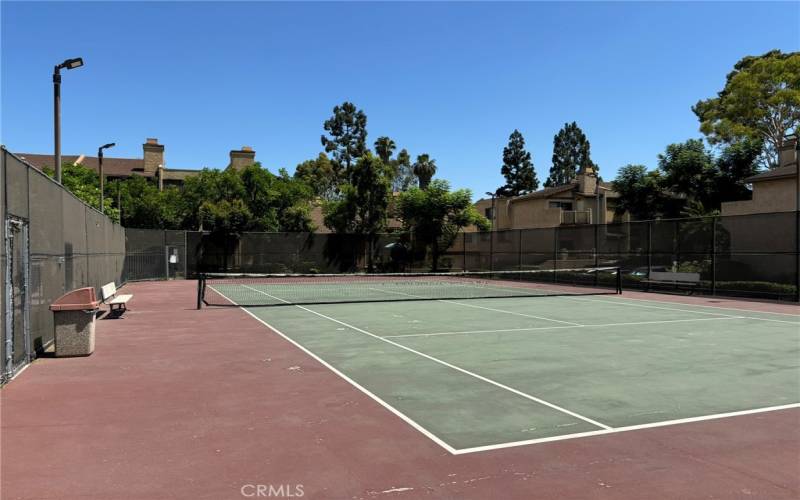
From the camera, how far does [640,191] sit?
1714 inches

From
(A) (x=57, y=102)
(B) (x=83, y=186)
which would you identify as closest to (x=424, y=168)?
(B) (x=83, y=186)

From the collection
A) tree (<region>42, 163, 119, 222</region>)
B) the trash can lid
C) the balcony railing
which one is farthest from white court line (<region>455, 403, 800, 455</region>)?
the balcony railing

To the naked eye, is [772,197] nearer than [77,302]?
No

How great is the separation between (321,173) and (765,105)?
52.0 meters

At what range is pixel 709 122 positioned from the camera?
53219 millimetres

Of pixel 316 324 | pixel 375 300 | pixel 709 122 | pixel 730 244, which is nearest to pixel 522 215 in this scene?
pixel 709 122

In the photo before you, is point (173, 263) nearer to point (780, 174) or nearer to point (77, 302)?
point (77, 302)

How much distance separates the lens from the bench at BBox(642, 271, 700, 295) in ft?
83.6

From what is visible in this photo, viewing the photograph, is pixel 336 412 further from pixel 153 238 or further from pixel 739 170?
pixel 739 170

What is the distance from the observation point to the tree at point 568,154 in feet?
317

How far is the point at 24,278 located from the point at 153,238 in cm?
2979

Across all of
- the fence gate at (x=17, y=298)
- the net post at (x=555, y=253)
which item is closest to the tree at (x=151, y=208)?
the net post at (x=555, y=253)

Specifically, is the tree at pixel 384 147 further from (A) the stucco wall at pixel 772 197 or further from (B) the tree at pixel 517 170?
(A) the stucco wall at pixel 772 197

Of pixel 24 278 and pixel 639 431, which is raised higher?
pixel 24 278
